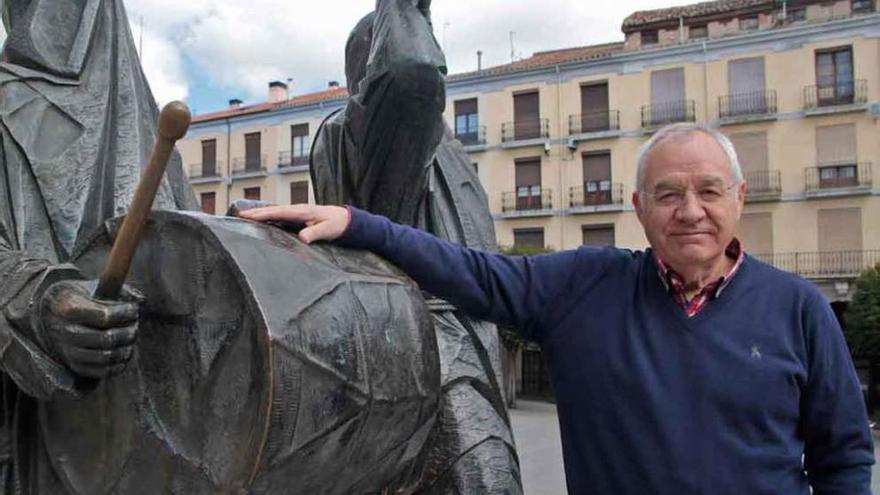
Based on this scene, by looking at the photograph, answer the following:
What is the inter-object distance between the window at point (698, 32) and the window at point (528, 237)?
698cm

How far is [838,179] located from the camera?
23.5 meters

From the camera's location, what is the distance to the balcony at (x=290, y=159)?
1131 inches

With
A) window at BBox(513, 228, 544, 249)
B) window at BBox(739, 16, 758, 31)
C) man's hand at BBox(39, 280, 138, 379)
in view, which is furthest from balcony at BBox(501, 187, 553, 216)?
man's hand at BBox(39, 280, 138, 379)

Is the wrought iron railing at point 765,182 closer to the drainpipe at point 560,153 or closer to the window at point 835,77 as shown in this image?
the window at point 835,77

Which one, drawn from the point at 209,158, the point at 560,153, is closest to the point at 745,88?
the point at 560,153

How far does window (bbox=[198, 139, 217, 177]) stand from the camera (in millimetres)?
30500

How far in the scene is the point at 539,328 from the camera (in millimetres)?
1895

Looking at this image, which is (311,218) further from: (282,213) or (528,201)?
(528,201)

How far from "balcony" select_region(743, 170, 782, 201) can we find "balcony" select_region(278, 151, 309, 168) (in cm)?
Result: 1321

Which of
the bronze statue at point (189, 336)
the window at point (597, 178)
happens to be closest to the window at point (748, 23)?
the window at point (597, 178)

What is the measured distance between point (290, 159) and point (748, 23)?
14.2 metres

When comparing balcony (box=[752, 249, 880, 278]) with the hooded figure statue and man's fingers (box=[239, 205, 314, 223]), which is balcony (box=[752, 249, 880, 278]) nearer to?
the hooded figure statue

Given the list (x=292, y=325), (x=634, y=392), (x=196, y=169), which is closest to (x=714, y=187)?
(x=634, y=392)

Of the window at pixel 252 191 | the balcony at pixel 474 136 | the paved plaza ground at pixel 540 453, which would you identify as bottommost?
the paved plaza ground at pixel 540 453
